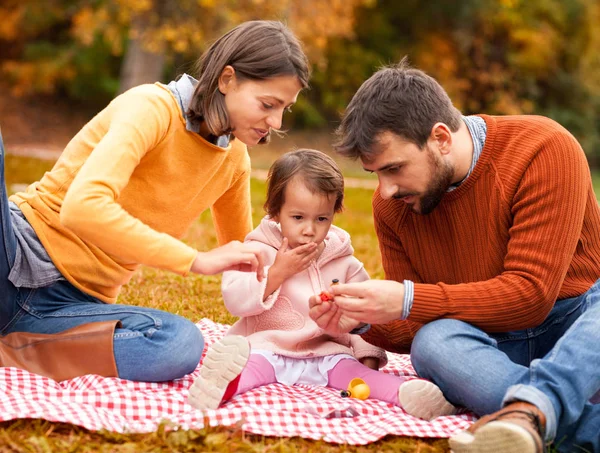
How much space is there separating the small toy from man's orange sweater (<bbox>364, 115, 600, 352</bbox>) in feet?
1.05

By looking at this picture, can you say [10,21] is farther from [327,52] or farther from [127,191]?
[127,191]

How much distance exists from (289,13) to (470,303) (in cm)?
1010

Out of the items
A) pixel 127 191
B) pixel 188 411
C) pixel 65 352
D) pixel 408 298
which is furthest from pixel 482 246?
pixel 65 352

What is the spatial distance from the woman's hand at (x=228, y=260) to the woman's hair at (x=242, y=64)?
1.78 feet

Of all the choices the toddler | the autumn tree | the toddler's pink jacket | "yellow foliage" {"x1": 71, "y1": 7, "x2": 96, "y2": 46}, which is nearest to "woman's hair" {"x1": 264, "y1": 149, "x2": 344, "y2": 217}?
the toddler

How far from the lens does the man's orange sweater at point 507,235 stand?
2758 mm

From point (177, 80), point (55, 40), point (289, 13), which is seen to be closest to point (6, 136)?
point (55, 40)

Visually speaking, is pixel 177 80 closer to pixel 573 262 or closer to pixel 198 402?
pixel 198 402

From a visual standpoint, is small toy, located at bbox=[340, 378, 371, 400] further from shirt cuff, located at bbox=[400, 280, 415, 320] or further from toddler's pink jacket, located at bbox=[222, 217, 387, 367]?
shirt cuff, located at bbox=[400, 280, 415, 320]

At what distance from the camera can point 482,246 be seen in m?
3.00

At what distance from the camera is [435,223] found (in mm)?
3119

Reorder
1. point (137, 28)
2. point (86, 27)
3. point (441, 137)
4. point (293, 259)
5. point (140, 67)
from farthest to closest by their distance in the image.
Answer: point (140, 67), point (86, 27), point (137, 28), point (293, 259), point (441, 137)

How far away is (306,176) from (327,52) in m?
14.6

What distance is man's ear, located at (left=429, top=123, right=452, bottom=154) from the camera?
2.89 m
